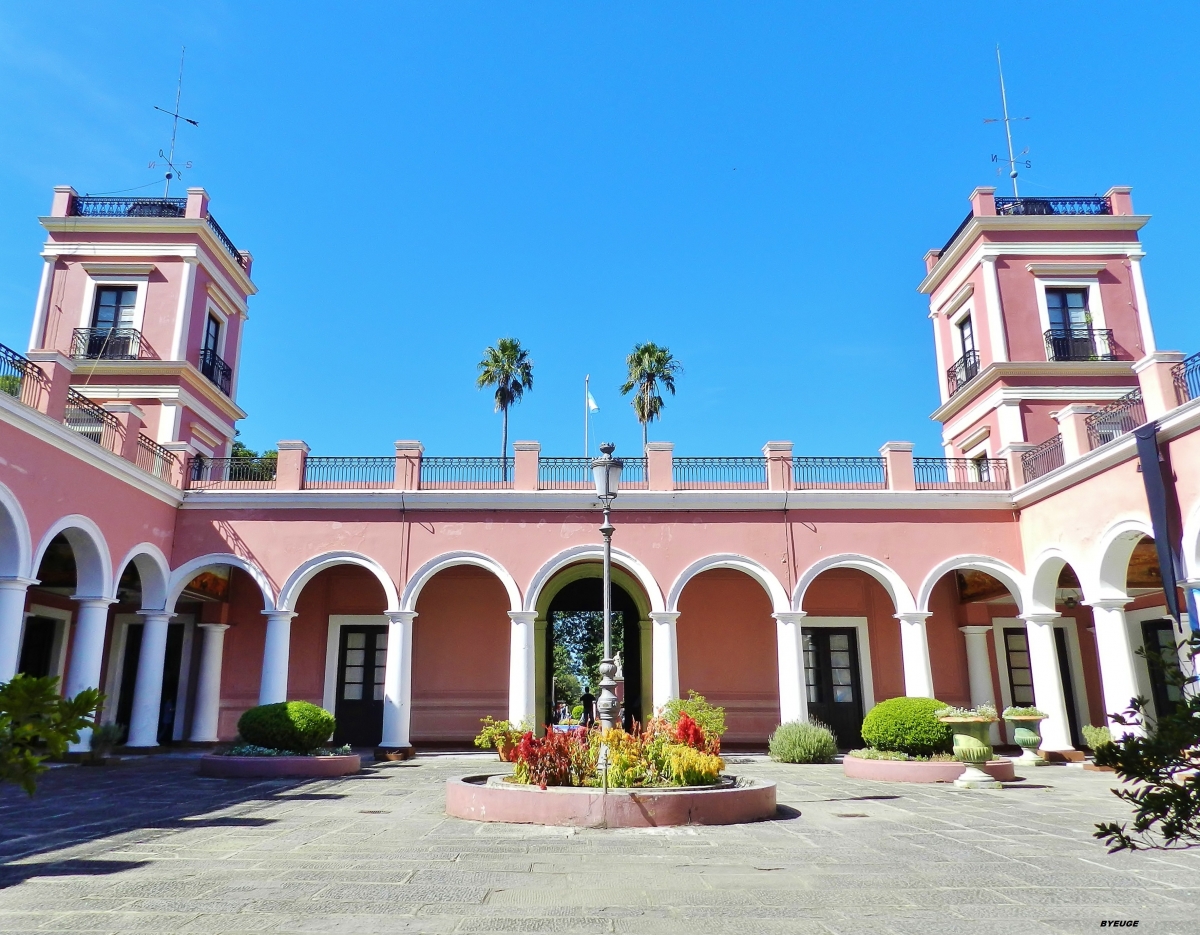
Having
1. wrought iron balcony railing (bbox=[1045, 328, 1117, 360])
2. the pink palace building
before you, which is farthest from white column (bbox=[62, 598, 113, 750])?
wrought iron balcony railing (bbox=[1045, 328, 1117, 360])

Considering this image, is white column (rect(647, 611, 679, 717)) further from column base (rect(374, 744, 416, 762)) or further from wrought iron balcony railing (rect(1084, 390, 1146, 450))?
wrought iron balcony railing (rect(1084, 390, 1146, 450))

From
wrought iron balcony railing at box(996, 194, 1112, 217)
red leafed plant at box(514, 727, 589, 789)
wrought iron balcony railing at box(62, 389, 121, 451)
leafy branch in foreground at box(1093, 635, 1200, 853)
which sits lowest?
red leafed plant at box(514, 727, 589, 789)

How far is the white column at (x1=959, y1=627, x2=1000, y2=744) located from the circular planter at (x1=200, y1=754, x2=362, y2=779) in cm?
1202

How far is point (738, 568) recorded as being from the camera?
15.8 meters

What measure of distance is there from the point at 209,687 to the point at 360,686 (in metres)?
2.81

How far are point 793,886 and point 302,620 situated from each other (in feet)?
45.8

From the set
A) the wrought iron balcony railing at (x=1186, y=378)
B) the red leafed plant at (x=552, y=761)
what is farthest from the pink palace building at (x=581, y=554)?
the red leafed plant at (x=552, y=761)

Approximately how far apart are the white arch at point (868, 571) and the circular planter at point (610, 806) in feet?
25.8

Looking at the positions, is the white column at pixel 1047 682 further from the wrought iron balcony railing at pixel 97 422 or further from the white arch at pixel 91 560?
the wrought iron balcony railing at pixel 97 422

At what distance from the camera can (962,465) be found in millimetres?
16562

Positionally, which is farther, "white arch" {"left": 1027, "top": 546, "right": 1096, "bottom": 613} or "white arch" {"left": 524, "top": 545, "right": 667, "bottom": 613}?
"white arch" {"left": 524, "top": 545, "right": 667, "bottom": 613}

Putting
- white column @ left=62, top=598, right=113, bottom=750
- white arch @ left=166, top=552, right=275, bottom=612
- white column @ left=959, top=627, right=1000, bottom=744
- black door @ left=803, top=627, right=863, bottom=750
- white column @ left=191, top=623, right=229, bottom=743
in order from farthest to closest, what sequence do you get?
black door @ left=803, top=627, right=863, bottom=750 < white column @ left=959, top=627, right=1000, bottom=744 < white column @ left=191, top=623, right=229, bottom=743 < white arch @ left=166, top=552, right=275, bottom=612 < white column @ left=62, top=598, right=113, bottom=750

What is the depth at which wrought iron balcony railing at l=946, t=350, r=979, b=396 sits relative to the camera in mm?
19422

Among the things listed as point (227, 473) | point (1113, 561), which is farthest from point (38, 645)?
point (1113, 561)
